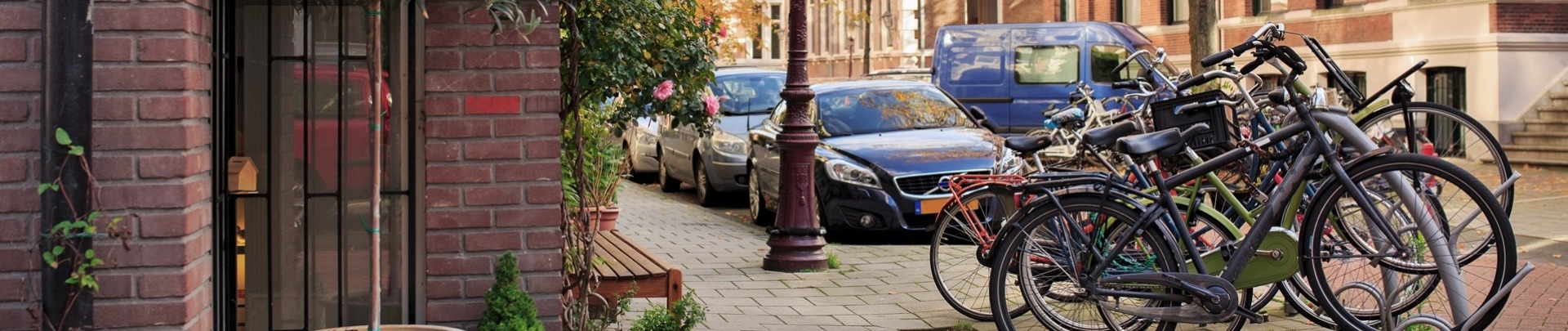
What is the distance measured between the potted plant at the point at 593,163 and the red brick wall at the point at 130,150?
135 centimetres

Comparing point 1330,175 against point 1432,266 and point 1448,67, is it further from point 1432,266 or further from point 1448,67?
point 1448,67

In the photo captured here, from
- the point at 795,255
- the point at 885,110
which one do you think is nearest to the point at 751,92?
the point at 885,110

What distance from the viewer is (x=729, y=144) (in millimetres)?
14398

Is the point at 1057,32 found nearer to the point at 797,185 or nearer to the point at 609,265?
the point at 797,185

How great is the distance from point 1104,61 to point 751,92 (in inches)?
201

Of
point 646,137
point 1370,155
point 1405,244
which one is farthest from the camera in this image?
point 646,137

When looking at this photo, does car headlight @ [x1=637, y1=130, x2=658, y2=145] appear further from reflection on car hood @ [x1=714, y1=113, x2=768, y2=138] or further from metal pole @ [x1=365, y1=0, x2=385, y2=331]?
metal pole @ [x1=365, y1=0, x2=385, y2=331]

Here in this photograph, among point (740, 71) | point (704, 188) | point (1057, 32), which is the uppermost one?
point (1057, 32)

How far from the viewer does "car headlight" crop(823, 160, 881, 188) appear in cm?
1084

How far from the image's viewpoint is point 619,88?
6.14 meters

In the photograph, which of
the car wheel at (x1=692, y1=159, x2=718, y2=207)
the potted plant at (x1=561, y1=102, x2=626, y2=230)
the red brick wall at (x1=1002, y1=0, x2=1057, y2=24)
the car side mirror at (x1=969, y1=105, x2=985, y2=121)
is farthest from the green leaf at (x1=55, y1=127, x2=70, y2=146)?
the red brick wall at (x1=1002, y1=0, x2=1057, y2=24)

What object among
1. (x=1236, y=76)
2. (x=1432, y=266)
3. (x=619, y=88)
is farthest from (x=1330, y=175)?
(x=619, y=88)

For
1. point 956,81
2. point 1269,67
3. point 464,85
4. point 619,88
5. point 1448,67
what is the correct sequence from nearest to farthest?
point 464,85 → point 619,88 → point 956,81 → point 1448,67 → point 1269,67

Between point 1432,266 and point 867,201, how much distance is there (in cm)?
555
